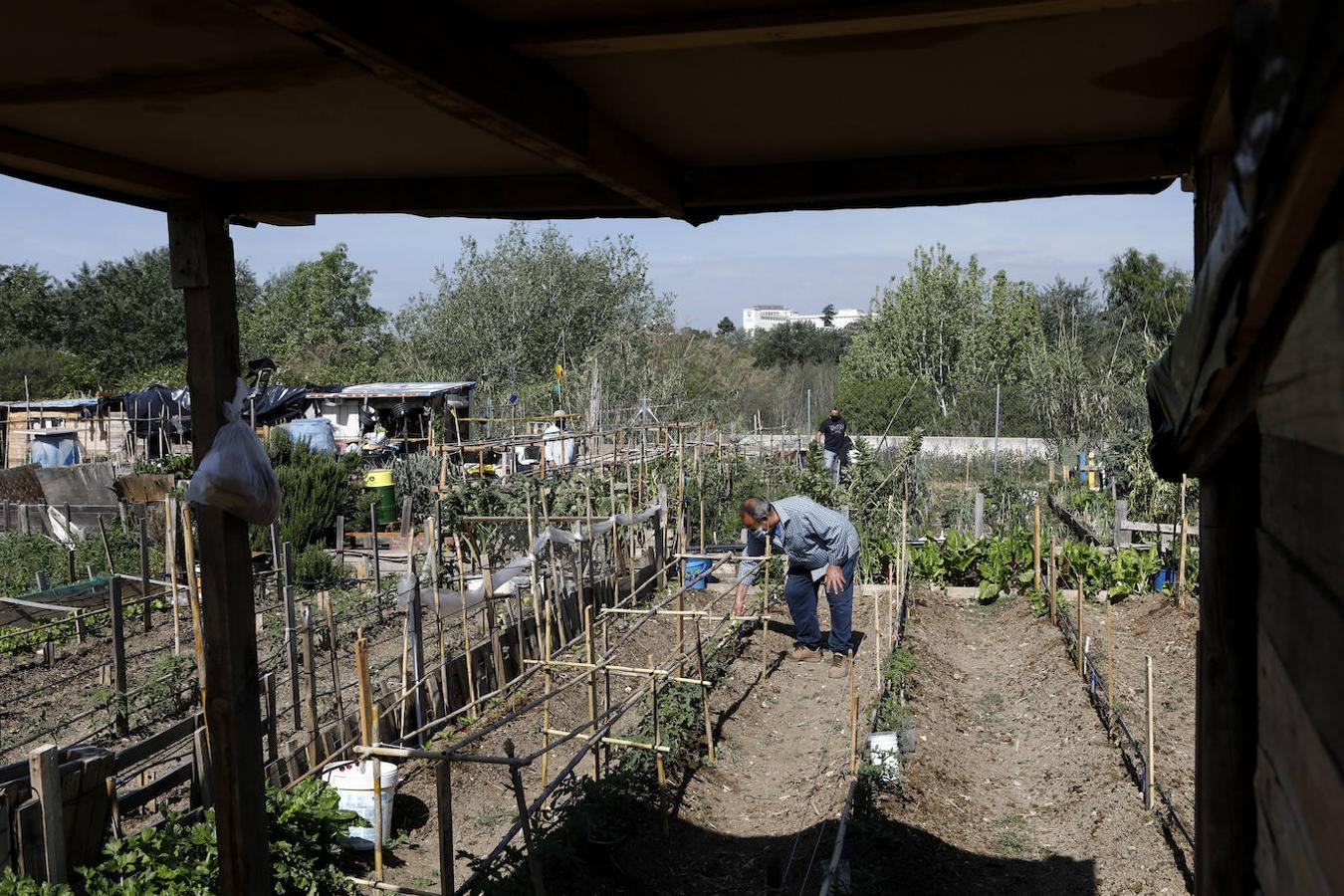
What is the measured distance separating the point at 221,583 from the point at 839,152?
2.24 m

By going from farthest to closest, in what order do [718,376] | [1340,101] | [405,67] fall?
1. [718,376]
2. [405,67]
3. [1340,101]

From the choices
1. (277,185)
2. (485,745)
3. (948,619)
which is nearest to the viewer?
(277,185)

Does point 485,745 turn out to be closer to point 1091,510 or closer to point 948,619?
point 948,619

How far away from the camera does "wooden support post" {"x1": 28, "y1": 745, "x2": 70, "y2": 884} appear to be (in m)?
4.81

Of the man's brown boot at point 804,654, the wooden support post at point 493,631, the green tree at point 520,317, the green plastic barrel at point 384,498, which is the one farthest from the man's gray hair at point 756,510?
the green tree at point 520,317

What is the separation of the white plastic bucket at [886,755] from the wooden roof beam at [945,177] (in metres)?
3.98

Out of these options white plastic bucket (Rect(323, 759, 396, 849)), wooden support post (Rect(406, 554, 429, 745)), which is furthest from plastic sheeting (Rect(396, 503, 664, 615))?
white plastic bucket (Rect(323, 759, 396, 849))

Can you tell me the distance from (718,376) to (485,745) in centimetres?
2380

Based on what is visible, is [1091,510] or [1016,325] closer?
[1091,510]

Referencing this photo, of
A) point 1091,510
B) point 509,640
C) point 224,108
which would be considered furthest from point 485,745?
point 1091,510

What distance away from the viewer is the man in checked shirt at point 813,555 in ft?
26.6

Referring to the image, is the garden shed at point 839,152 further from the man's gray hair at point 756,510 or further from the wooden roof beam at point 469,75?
the man's gray hair at point 756,510

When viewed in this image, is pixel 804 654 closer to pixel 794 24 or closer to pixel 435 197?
pixel 435 197

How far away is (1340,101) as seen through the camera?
62 centimetres
